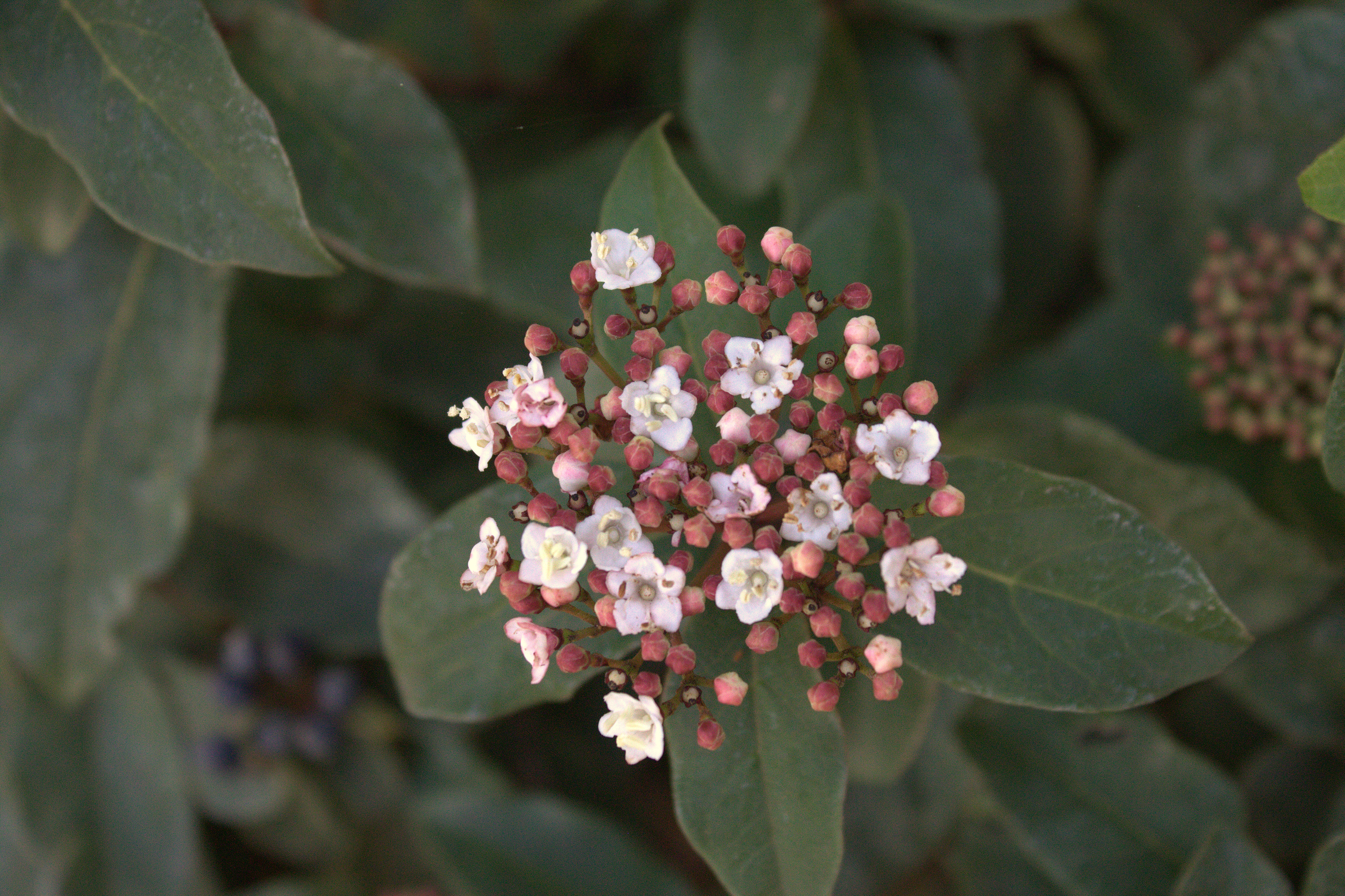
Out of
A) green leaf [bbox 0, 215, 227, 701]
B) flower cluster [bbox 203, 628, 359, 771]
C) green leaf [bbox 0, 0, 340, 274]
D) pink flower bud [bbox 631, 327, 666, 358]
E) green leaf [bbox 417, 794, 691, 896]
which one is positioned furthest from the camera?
flower cluster [bbox 203, 628, 359, 771]

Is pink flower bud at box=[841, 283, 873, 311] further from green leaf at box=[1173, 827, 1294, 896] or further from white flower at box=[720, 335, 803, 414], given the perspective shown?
green leaf at box=[1173, 827, 1294, 896]

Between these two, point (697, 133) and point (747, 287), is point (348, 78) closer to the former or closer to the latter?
point (697, 133)

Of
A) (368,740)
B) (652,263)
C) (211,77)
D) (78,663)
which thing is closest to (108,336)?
(78,663)

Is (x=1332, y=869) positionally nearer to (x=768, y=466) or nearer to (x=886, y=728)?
(x=886, y=728)

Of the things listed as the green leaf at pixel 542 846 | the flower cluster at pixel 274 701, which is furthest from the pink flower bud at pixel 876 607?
the flower cluster at pixel 274 701

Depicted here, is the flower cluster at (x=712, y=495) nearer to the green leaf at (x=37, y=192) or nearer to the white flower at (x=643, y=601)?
the white flower at (x=643, y=601)

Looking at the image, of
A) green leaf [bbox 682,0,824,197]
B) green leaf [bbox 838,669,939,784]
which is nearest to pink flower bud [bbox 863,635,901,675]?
green leaf [bbox 838,669,939,784]
